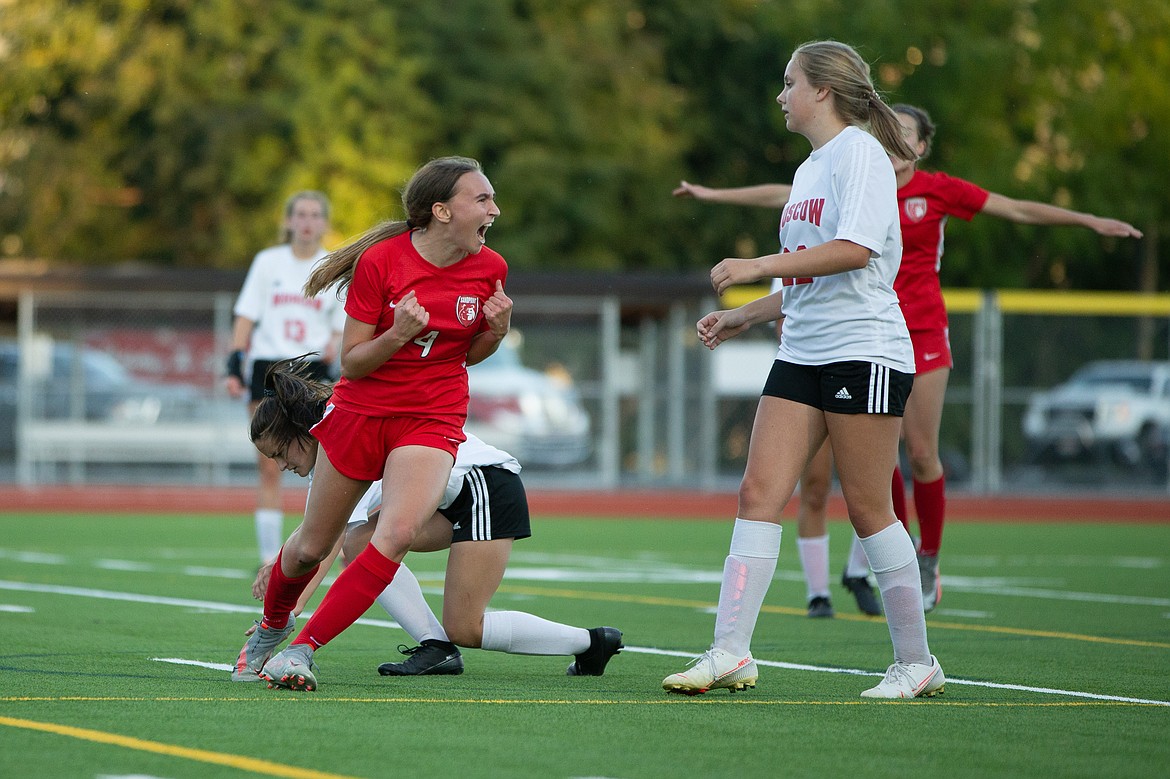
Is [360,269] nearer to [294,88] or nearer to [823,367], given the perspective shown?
[823,367]

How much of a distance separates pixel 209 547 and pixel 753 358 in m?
11.7

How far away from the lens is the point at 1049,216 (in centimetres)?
817

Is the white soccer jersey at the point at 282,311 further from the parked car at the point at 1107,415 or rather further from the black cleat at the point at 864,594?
the parked car at the point at 1107,415

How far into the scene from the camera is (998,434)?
23.6 meters

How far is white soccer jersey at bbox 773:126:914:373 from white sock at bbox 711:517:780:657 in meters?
0.60

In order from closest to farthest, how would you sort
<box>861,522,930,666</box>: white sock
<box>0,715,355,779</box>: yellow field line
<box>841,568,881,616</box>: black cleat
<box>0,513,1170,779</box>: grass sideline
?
<box>0,715,355,779</box>: yellow field line, <box>0,513,1170,779</box>: grass sideline, <box>861,522,930,666</box>: white sock, <box>841,568,881,616</box>: black cleat

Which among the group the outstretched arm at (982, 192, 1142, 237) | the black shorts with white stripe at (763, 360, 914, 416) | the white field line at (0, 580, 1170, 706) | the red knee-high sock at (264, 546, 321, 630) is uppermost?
the outstretched arm at (982, 192, 1142, 237)

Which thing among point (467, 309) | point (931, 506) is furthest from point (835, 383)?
point (931, 506)

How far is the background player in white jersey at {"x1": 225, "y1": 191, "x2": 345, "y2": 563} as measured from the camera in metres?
10.6

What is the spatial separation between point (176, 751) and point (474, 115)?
30444 mm

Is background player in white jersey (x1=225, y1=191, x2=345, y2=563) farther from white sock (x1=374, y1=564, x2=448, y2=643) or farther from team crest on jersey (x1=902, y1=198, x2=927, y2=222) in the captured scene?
white sock (x1=374, y1=564, x2=448, y2=643)

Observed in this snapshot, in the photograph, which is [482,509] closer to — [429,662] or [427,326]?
[429,662]

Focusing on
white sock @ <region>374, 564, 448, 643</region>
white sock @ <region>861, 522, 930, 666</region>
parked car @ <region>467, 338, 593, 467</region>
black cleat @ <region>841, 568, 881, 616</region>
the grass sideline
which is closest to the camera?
the grass sideline

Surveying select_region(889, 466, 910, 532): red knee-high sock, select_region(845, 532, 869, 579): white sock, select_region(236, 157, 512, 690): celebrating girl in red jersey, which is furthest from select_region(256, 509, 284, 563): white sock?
select_region(236, 157, 512, 690): celebrating girl in red jersey
